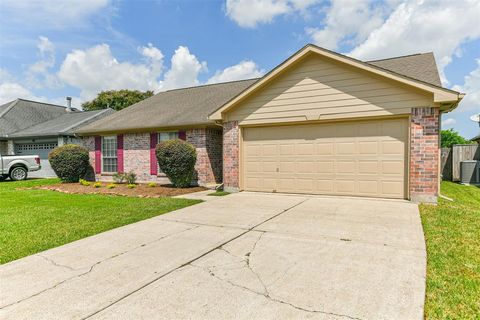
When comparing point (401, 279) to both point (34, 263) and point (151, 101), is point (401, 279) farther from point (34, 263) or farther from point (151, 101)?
point (151, 101)

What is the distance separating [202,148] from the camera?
1141cm

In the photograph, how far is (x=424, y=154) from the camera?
7.20m

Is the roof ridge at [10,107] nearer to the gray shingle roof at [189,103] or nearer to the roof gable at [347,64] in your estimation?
the gray shingle roof at [189,103]

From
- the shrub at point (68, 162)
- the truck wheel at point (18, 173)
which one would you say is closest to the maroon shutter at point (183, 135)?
the shrub at point (68, 162)

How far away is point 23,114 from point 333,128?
24716 millimetres

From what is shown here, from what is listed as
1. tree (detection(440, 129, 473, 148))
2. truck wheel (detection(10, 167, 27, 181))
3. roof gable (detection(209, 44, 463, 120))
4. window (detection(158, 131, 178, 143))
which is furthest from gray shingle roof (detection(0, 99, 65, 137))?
tree (detection(440, 129, 473, 148))

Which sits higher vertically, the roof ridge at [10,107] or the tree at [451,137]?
the roof ridge at [10,107]

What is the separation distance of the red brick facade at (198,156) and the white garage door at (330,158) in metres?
2.24

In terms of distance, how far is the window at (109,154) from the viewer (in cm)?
1370

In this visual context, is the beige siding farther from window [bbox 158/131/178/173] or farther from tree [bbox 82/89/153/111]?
tree [bbox 82/89/153/111]

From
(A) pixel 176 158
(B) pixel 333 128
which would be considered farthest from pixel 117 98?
(B) pixel 333 128

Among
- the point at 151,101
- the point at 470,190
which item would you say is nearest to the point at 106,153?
the point at 151,101

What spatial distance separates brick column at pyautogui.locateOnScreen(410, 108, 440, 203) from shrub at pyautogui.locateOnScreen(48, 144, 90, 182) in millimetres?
13868

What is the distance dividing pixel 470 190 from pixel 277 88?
30.3 feet
